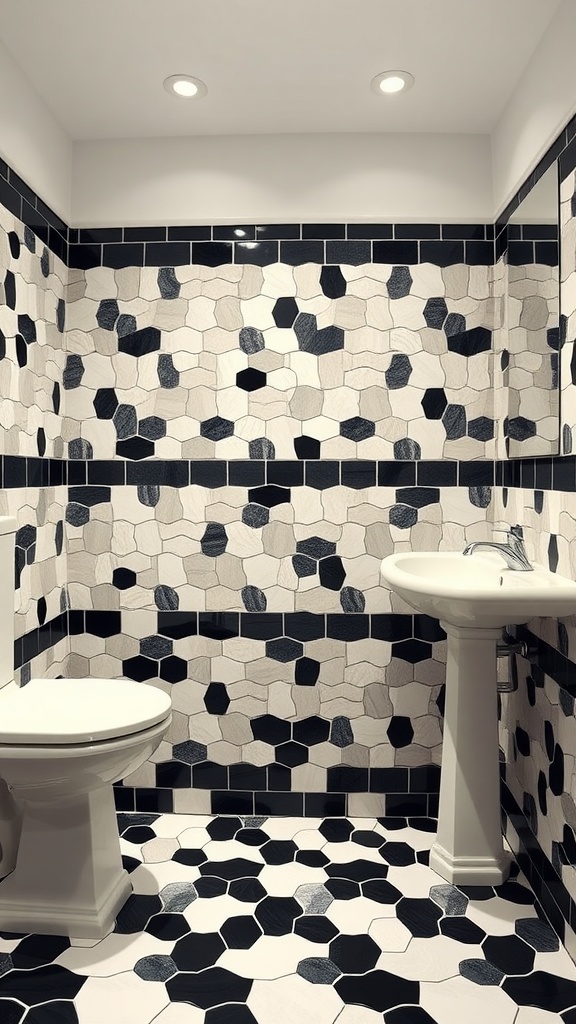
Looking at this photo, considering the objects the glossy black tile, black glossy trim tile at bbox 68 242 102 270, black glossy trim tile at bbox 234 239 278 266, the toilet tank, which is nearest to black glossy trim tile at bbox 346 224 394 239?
black glossy trim tile at bbox 234 239 278 266

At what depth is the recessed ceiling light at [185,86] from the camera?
2146 millimetres

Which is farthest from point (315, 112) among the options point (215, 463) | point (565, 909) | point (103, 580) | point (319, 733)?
point (565, 909)

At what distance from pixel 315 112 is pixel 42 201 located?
3.16ft

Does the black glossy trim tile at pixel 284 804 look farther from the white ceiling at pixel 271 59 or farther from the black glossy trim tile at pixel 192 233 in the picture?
the white ceiling at pixel 271 59

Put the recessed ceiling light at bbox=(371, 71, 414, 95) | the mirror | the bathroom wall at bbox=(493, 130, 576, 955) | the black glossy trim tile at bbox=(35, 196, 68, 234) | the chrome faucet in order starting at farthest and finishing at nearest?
the black glossy trim tile at bbox=(35, 196, 68, 234)
the recessed ceiling light at bbox=(371, 71, 414, 95)
the chrome faucet
the mirror
the bathroom wall at bbox=(493, 130, 576, 955)

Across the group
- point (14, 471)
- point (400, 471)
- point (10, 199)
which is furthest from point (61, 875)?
point (10, 199)

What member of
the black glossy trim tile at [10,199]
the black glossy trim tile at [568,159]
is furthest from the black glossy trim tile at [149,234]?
the black glossy trim tile at [568,159]

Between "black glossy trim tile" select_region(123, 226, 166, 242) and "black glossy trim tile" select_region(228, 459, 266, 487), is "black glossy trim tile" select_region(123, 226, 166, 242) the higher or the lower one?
the higher one

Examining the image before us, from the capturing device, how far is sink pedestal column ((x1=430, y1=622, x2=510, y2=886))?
6.61 feet

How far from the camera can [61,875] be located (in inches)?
71.7

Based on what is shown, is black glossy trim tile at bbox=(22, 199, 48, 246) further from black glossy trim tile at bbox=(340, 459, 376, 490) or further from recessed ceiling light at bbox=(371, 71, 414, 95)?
black glossy trim tile at bbox=(340, 459, 376, 490)

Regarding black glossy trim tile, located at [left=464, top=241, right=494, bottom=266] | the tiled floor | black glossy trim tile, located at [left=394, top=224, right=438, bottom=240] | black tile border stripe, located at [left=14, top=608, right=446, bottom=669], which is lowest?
the tiled floor

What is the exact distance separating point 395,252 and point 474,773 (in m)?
1.76

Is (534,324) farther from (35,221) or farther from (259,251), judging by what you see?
(35,221)
